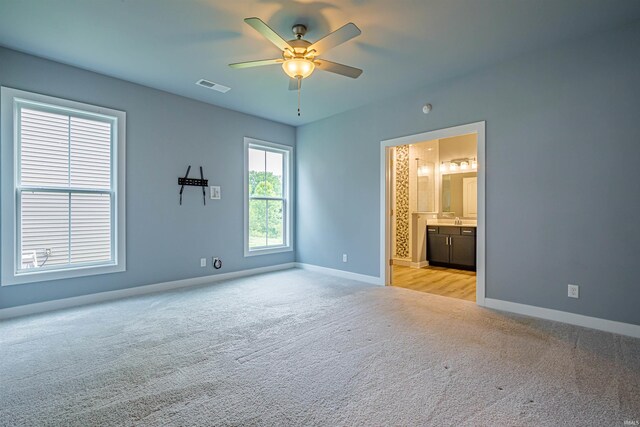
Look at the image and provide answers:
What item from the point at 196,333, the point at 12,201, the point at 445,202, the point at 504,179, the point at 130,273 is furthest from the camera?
the point at 445,202

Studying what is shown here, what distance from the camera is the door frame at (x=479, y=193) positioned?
3.62 metres

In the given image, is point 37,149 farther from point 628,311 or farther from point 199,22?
point 628,311

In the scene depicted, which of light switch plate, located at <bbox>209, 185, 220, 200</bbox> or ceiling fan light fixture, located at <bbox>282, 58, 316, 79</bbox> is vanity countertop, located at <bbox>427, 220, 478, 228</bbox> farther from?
ceiling fan light fixture, located at <bbox>282, 58, 316, 79</bbox>

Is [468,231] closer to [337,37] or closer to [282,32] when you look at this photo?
[337,37]

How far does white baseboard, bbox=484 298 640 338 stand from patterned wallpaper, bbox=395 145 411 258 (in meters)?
2.93

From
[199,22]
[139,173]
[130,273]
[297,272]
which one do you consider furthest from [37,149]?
[297,272]

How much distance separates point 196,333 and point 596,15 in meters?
4.51

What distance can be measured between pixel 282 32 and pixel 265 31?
62 cm

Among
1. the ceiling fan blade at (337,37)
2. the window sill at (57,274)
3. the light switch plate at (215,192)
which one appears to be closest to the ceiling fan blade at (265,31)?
the ceiling fan blade at (337,37)

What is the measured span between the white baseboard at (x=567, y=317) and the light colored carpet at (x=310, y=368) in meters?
0.13

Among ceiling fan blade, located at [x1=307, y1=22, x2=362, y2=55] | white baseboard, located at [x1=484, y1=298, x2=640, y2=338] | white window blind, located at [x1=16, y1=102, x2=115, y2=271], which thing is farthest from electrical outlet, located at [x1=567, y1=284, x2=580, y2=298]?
white window blind, located at [x1=16, y1=102, x2=115, y2=271]

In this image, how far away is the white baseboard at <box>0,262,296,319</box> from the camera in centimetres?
331

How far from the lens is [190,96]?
4.52m

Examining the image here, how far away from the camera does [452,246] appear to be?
606 cm
